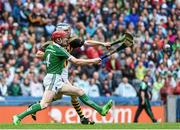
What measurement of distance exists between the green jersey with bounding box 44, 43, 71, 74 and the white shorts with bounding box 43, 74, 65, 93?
0.32 ft

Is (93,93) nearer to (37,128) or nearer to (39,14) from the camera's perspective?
(39,14)

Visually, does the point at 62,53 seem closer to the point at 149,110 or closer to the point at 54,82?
the point at 54,82

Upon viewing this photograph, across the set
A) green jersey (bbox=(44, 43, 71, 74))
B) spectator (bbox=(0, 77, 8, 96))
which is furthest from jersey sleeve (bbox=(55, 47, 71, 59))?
spectator (bbox=(0, 77, 8, 96))

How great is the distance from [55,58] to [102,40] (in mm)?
11390

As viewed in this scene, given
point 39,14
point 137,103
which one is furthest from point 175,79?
point 39,14

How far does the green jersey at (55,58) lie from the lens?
17.4 meters

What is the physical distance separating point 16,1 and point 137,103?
18.7 ft

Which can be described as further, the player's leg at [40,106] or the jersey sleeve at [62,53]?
the player's leg at [40,106]

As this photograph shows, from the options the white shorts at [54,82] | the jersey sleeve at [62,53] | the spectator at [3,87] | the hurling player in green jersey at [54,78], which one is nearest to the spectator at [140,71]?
the spectator at [3,87]

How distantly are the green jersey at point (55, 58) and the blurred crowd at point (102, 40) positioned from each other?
7467mm

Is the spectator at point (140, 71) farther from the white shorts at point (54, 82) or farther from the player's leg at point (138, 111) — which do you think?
the white shorts at point (54, 82)

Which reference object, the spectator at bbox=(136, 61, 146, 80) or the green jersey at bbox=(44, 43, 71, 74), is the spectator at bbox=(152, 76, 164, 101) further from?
the green jersey at bbox=(44, 43, 71, 74)

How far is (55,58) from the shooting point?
17562 millimetres

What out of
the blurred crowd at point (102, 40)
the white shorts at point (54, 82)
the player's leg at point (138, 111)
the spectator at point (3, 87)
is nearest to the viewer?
the white shorts at point (54, 82)
